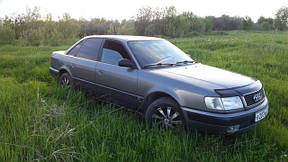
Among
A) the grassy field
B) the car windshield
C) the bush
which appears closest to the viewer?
the grassy field

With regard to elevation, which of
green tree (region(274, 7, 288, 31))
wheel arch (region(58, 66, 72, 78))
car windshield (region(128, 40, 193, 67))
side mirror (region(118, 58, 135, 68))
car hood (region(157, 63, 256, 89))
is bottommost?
wheel arch (region(58, 66, 72, 78))

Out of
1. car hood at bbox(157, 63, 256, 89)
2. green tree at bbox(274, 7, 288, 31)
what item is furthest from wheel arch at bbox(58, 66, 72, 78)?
green tree at bbox(274, 7, 288, 31)

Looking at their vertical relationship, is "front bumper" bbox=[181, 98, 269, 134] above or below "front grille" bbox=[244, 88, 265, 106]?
below

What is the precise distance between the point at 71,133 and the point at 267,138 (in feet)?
8.56

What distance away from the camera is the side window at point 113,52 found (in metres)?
3.86

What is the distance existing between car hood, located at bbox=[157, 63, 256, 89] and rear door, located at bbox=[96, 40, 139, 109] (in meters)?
0.53

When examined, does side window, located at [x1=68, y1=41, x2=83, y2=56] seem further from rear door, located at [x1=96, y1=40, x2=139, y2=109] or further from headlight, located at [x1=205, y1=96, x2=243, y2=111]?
headlight, located at [x1=205, y1=96, x2=243, y2=111]

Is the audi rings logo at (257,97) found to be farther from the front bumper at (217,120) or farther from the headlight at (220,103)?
the headlight at (220,103)

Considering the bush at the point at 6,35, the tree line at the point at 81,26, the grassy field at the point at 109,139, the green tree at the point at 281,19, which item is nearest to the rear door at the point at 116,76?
the grassy field at the point at 109,139

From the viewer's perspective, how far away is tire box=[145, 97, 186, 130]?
300 centimetres

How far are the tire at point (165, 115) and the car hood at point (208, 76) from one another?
39 cm

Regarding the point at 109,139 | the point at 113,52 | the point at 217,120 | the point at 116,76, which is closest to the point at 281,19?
the point at 113,52

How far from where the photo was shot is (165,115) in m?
3.12

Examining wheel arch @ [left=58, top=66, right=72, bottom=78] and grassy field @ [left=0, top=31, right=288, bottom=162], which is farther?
wheel arch @ [left=58, top=66, right=72, bottom=78]
